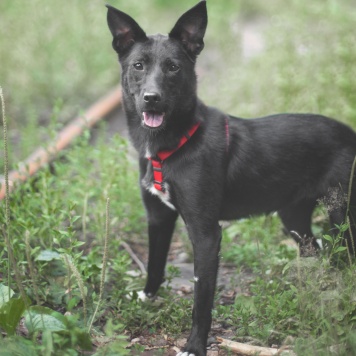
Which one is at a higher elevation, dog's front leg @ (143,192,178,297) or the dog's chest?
the dog's chest

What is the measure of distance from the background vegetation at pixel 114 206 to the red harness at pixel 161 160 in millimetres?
479

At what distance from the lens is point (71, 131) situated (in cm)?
650

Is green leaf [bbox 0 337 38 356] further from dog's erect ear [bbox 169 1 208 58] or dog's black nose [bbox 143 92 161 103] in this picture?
dog's erect ear [bbox 169 1 208 58]

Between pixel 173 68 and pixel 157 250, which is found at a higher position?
pixel 173 68

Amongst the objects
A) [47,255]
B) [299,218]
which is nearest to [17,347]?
[47,255]

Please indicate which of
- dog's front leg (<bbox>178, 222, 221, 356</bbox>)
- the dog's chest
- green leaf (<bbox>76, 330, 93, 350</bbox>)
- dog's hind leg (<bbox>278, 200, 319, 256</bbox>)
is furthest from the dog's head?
green leaf (<bbox>76, 330, 93, 350</bbox>)

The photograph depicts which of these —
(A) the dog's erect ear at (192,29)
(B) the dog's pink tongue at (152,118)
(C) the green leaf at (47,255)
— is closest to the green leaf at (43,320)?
(C) the green leaf at (47,255)

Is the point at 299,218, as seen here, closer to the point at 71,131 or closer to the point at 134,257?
the point at 134,257

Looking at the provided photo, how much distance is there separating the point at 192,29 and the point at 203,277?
1.50 m

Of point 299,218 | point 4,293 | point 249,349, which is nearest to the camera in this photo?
point 249,349

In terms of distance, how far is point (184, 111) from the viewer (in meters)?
3.64

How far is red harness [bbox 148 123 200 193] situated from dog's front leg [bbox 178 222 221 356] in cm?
33

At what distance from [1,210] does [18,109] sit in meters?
3.60

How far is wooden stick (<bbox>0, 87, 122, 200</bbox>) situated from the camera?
17.7 ft
